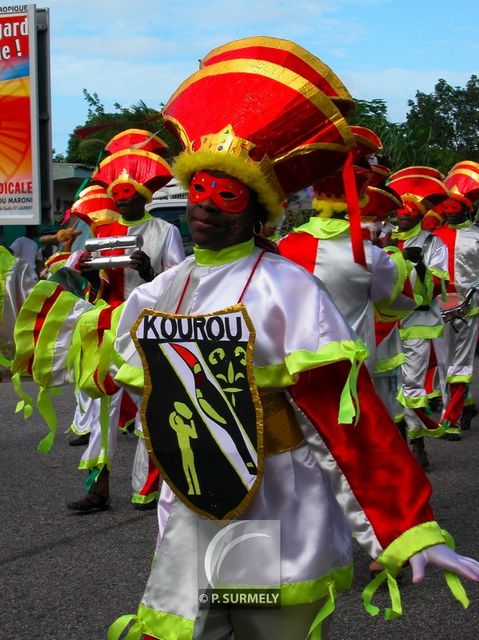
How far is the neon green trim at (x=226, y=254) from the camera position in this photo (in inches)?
115

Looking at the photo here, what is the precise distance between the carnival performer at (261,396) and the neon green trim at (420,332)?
18.6 ft

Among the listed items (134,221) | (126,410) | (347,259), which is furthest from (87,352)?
(126,410)

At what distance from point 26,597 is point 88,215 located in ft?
10.2

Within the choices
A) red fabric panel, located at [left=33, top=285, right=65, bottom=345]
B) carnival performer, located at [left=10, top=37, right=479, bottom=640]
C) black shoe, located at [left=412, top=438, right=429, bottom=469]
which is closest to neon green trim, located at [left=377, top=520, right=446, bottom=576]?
carnival performer, located at [left=10, top=37, right=479, bottom=640]

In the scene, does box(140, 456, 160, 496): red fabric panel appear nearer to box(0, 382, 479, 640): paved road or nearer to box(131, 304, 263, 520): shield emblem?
box(0, 382, 479, 640): paved road

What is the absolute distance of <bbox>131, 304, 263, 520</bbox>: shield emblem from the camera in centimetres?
272

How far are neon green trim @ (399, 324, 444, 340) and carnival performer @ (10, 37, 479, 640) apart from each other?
5.68 meters

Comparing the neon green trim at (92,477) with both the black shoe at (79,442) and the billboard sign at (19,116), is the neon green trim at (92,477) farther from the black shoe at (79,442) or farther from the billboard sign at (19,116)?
the billboard sign at (19,116)

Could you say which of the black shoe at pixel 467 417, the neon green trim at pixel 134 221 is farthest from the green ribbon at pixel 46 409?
the black shoe at pixel 467 417

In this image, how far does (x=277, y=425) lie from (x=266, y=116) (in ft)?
2.64

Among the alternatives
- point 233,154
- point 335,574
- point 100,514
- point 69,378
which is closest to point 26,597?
point 100,514

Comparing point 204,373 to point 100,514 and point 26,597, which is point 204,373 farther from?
point 100,514

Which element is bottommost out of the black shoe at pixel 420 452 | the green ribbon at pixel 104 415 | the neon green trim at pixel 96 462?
the black shoe at pixel 420 452

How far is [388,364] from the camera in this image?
5.91 m
